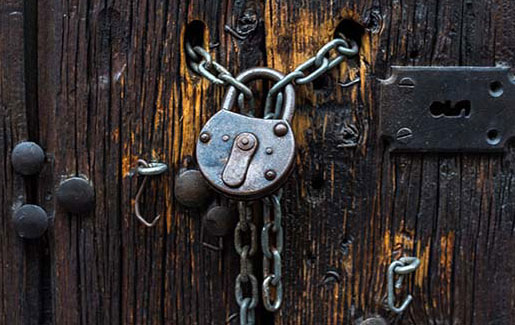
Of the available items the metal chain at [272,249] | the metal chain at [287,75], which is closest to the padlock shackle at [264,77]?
the metal chain at [287,75]

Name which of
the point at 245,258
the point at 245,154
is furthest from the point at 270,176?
the point at 245,258

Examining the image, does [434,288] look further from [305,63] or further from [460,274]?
[305,63]

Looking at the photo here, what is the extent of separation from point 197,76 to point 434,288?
520 mm

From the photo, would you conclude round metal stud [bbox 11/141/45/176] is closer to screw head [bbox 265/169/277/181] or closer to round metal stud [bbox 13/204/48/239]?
round metal stud [bbox 13/204/48/239]

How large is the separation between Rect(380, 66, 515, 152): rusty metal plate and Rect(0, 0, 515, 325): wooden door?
22mm

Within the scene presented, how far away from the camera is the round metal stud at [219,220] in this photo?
37.5 inches

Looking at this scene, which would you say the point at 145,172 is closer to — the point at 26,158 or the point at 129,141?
the point at 129,141

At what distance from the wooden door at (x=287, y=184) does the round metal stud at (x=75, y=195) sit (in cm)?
2

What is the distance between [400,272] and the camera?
3.17ft

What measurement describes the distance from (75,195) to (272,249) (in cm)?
33

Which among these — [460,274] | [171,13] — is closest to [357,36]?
[171,13]

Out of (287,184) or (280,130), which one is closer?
(280,130)

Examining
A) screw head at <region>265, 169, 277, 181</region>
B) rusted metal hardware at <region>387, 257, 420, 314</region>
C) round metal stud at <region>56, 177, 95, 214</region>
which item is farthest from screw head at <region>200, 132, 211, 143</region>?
rusted metal hardware at <region>387, 257, 420, 314</region>

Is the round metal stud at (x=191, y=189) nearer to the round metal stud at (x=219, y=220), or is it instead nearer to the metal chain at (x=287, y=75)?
the round metal stud at (x=219, y=220)
